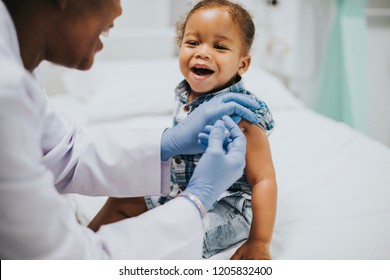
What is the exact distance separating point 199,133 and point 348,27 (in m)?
1.21

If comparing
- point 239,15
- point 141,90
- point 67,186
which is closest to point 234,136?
point 239,15

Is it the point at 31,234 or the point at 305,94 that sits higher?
the point at 31,234

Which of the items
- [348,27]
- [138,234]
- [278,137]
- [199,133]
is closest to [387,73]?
[348,27]

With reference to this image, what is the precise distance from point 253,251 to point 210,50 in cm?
48

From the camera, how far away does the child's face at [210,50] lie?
862mm

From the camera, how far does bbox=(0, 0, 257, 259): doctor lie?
514 mm

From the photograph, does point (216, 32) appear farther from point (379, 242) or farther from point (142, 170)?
point (379, 242)

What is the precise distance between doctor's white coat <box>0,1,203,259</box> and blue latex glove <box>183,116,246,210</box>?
0.17 ft

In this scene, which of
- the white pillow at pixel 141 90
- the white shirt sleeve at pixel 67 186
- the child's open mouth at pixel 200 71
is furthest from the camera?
the white pillow at pixel 141 90

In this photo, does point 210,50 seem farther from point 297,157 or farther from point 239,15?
point 297,157

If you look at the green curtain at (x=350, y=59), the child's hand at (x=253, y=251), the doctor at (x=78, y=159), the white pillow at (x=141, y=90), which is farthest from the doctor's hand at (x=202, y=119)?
the green curtain at (x=350, y=59)

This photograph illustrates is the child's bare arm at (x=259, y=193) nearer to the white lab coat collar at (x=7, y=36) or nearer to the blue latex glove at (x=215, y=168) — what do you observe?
the blue latex glove at (x=215, y=168)

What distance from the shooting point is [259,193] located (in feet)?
2.77

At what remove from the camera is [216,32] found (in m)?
0.86
